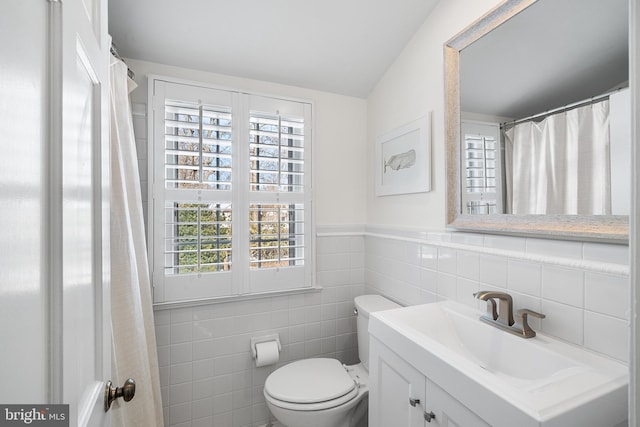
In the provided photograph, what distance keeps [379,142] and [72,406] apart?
1.77 m

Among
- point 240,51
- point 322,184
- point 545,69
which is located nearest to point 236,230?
point 322,184

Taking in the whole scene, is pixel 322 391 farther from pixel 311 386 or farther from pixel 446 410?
pixel 446 410

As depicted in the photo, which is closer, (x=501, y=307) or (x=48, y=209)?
(x=48, y=209)

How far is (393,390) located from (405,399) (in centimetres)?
6

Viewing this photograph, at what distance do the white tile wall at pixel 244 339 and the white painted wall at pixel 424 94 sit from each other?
503 mm

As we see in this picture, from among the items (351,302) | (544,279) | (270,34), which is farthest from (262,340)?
(270,34)

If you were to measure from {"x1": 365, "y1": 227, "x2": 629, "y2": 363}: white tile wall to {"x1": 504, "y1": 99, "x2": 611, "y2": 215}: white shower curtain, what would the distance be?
12 centimetres

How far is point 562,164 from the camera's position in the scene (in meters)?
0.94

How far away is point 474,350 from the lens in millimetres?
1073

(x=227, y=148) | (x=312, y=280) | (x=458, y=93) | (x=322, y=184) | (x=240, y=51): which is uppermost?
(x=240, y=51)

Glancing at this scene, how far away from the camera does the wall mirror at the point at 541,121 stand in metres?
0.82

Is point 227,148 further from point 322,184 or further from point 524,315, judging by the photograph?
point 524,315

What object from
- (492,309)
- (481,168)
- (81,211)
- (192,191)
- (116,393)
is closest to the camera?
(81,211)

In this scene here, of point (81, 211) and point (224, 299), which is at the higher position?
point (81, 211)
